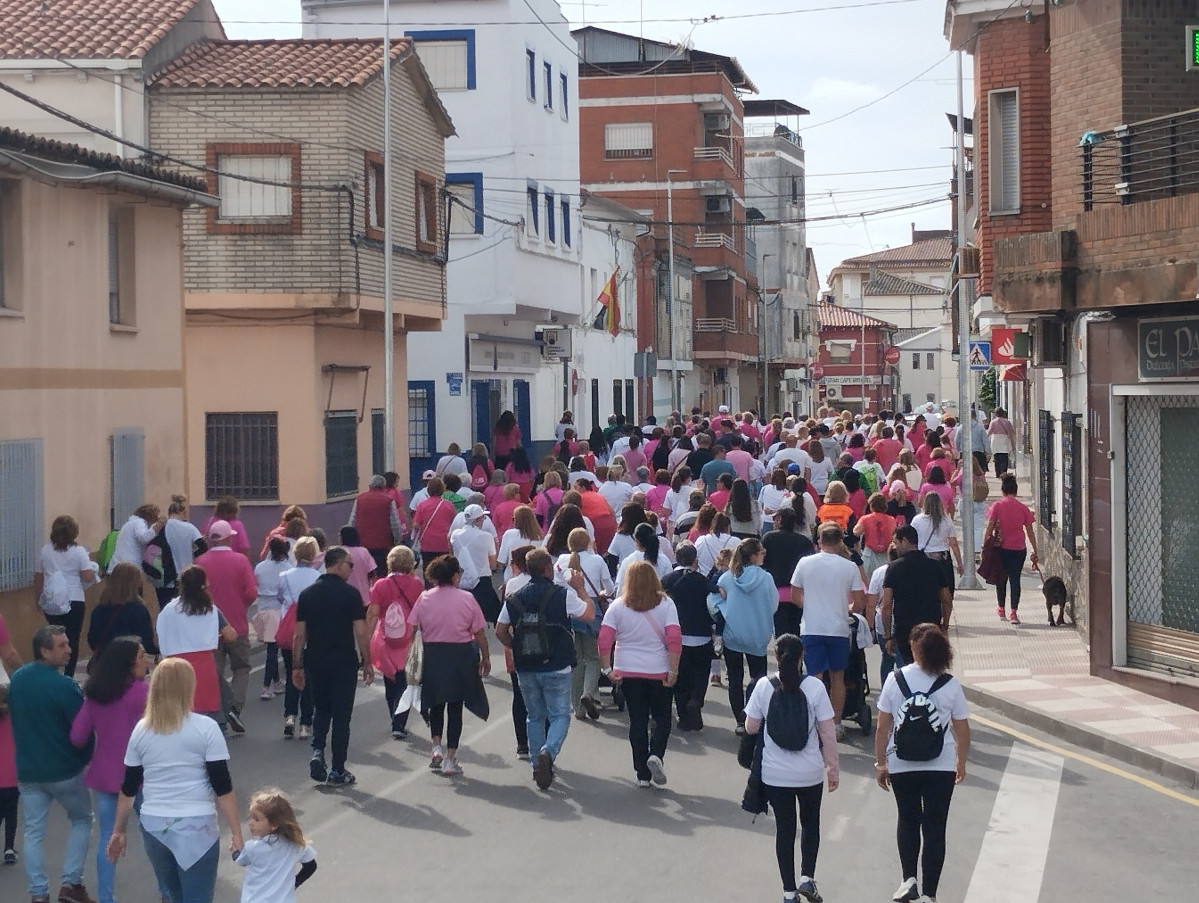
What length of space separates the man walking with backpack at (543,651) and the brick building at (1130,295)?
5943 millimetres

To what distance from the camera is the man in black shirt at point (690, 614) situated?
12.5 metres

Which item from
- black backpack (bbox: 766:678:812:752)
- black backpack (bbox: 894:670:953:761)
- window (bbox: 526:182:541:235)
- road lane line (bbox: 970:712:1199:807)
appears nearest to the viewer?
black backpack (bbox: 894:670:953:761)

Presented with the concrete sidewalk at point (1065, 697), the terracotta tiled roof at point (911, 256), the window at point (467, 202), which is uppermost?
the terracotta tiled roof at point (911, 256)

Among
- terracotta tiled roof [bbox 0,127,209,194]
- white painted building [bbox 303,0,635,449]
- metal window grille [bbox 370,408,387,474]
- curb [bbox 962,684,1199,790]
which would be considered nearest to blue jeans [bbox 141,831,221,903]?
curb [bbox 962,684,1199,790]

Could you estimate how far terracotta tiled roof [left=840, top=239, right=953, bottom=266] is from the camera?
451ft

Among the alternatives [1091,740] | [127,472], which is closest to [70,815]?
[1091,740]

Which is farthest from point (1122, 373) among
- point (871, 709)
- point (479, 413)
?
point (479, 413)

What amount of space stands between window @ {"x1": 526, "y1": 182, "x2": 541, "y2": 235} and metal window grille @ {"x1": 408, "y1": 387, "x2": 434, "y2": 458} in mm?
4529

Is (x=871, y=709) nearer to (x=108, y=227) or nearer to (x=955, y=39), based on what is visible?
(x=108, y=227)

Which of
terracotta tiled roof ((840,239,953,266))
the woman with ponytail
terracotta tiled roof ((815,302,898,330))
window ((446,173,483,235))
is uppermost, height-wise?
terracotta tiled roof ((840,239,953,266))

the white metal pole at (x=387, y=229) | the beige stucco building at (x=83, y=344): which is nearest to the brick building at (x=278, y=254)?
the white metal pole at (x=387, y=229)

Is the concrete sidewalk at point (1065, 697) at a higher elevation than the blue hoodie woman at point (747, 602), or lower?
lower

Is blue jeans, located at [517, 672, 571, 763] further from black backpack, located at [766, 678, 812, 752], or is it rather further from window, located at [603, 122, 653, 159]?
window, located at [603, 122, 653, 159]

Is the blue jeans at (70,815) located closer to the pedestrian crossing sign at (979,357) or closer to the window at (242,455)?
the window at (242,455)
